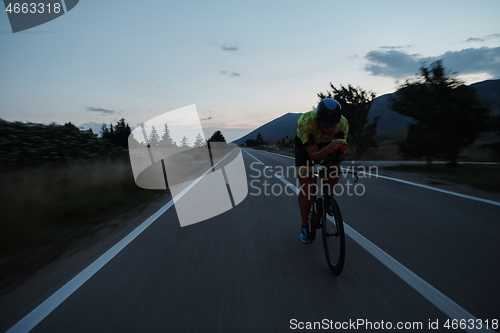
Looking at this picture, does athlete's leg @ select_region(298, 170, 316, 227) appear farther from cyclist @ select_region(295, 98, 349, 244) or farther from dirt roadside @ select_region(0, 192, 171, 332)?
dirt roadside @ select_region(0, 192, 171, 332)

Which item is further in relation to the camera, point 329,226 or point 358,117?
point 358,117

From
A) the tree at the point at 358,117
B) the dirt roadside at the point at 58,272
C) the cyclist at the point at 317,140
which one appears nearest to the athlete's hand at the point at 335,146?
the cyclist at the point at 317,140

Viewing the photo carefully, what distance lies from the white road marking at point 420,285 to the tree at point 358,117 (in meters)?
22.1

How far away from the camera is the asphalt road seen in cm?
290

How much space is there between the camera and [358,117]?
87.8ft

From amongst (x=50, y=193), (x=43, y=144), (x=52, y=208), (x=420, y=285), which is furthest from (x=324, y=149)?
(x=43, y=144)

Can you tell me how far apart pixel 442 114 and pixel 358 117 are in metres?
12.1

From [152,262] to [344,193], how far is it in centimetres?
643

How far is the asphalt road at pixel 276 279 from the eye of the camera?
9.50 feet

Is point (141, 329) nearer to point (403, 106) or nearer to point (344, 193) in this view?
point (344, 193)

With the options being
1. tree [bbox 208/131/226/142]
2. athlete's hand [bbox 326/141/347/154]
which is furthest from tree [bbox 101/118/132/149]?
athlete's hand [bbox 326/141/347/154]

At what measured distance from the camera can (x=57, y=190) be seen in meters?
9.41

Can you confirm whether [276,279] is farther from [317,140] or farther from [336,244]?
[317,140]

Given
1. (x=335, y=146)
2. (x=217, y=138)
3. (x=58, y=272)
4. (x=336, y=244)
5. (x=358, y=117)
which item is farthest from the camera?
(x=217, y=138)
